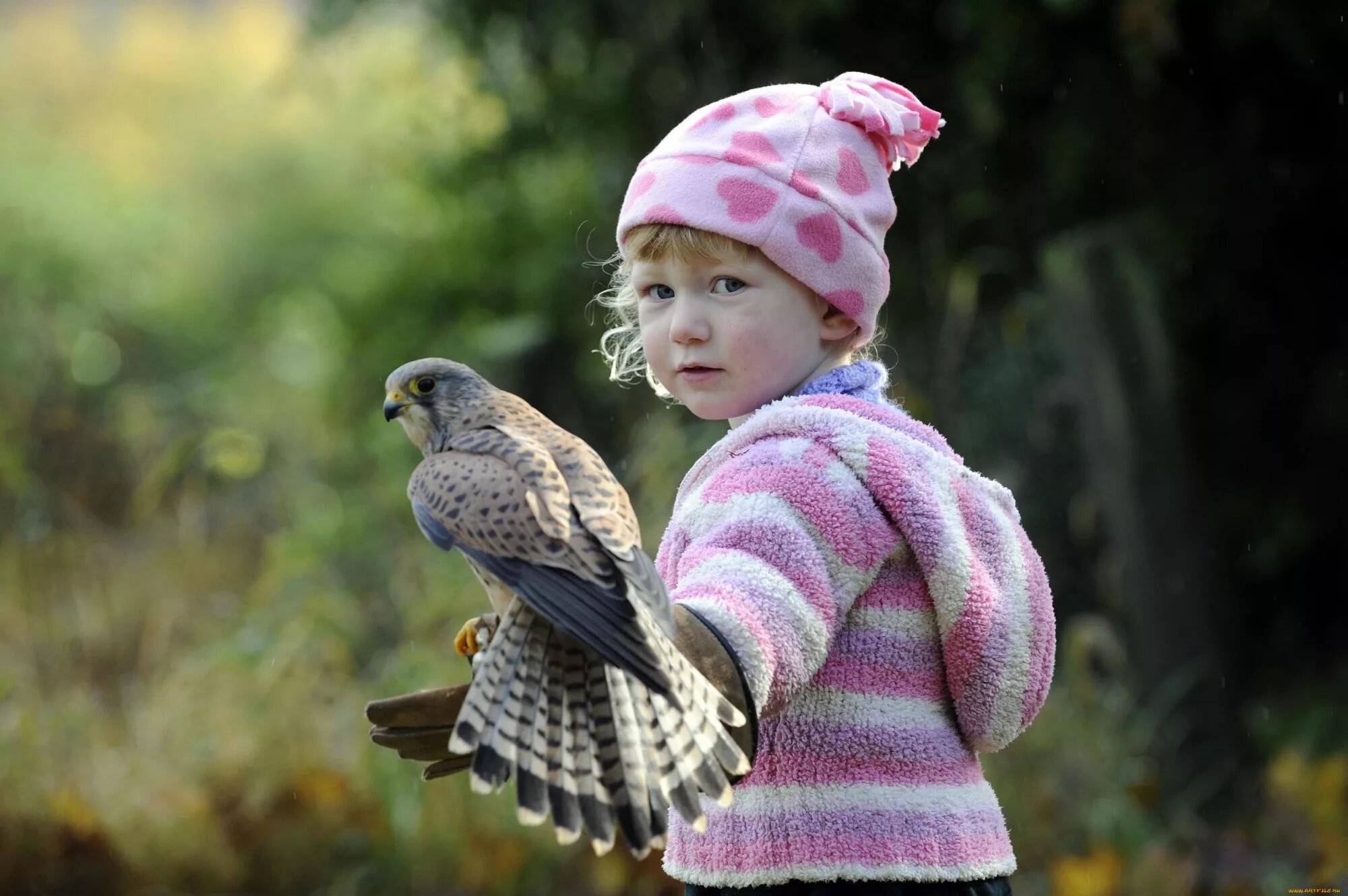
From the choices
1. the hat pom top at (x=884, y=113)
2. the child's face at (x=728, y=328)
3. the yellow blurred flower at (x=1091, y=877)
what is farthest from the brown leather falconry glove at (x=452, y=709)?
the yellow blurred flower at (x=1091, y=877)

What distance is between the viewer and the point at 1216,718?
475 centimetres

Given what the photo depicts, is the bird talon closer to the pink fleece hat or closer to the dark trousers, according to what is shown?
the dark trousers

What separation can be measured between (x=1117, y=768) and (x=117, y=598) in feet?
10.2

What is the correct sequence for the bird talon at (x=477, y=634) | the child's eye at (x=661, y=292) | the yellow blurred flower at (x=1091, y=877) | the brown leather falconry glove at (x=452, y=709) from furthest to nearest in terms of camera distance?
the yellow blurred flower at (x=1091, y=877) < the child's eye at (x=661, y=292) < the bird talon at (x=477, y=634) < the brown leather falconry glove at (x=452, y=709)

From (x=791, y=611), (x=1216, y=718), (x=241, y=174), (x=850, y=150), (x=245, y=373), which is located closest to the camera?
(x=791, y=611)

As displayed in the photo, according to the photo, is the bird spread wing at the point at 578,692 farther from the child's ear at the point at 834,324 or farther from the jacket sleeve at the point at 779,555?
the child's ear at the point at 834,324

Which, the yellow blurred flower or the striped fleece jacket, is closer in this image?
the striped fleece jacket

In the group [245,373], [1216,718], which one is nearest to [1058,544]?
[1216,718]

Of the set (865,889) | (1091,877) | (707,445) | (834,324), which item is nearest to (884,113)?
(834,324)

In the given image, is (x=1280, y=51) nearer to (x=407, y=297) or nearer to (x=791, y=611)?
(x=407, y=297)

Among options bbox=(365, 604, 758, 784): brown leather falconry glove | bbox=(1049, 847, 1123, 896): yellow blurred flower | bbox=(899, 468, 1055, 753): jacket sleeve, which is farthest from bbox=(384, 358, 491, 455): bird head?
bbox=(1049, 847, 1123, 896): yellow blurred flower

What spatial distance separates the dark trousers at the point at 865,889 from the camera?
1618mm

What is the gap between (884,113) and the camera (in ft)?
5.93

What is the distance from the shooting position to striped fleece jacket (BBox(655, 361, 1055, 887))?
1.56 metres
